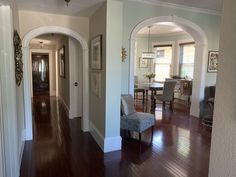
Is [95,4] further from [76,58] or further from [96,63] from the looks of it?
[76,58]

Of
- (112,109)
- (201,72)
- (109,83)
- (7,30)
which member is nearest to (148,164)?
(112,109)

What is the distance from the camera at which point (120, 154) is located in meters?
3.21

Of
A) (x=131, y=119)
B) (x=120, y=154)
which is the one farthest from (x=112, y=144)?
(x=131, y=119)

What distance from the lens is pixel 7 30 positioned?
2178 millimetres

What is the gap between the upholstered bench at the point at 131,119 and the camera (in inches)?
137

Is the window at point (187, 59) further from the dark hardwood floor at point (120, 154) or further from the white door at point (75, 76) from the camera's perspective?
the white door at point (75, 76)

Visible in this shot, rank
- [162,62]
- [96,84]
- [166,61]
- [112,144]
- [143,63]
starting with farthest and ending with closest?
[143,63] → [162,62] → [166,61] → [96,84] → [112,144]

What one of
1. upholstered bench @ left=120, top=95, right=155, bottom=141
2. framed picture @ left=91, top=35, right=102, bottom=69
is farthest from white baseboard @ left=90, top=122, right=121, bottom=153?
framed picture @ left=91, top=35, right=102, bottom=69

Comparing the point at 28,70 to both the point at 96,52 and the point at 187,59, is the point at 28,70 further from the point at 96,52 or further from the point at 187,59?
the point at 187,59

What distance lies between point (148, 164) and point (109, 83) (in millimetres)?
1401

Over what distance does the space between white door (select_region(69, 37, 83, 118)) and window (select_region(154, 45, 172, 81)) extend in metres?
4.62

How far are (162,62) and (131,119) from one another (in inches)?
223

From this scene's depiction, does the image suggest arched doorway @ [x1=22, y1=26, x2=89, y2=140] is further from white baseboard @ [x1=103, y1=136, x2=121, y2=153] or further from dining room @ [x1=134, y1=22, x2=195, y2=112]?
dining room @ [x1=134, y1=22, x2=195, y2=112]

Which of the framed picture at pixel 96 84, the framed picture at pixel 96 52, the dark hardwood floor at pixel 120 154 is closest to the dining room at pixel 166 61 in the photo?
the dark hardwood floor at pixel 120 154
